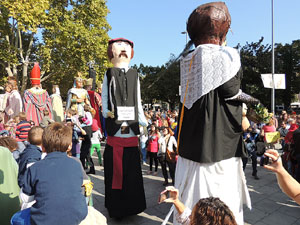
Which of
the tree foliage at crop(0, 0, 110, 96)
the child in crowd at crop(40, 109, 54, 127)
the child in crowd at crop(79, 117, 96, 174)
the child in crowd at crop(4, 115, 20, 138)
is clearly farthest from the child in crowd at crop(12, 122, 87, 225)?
the tree foliage at crop(0, 0, 110, 96)

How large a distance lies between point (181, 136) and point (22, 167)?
1.76m

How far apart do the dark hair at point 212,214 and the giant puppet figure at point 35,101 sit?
442 cm

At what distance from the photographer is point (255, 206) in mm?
3645

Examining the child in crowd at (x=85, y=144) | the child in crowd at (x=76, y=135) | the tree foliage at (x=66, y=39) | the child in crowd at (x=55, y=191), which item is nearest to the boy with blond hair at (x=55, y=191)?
the child in crowd at (x=55, y=191)

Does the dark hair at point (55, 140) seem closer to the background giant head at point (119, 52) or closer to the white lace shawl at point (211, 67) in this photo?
the white lace shawl at point (211, 67)

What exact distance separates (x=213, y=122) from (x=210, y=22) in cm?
90

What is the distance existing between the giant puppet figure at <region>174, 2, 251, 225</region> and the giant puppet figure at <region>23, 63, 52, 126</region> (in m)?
3.76

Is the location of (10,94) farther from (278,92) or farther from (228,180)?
(278,92)

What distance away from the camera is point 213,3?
6.97 feet

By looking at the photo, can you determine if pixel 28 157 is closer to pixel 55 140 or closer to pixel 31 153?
pixel 31 153

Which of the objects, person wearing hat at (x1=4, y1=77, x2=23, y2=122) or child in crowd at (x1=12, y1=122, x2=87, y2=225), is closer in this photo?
child in crowd at (x1=12, y1=122, x2=87, y2=225)

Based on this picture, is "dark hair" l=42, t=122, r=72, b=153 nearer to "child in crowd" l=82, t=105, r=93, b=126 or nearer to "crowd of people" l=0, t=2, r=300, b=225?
"crowd of people" l=0, t=2, r=300, b=225

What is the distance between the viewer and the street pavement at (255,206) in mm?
3178

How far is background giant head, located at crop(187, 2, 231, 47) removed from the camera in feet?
6.75
